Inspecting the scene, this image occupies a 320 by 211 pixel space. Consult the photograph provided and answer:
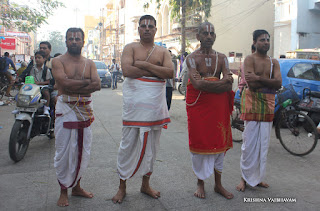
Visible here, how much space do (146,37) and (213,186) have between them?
1968mm

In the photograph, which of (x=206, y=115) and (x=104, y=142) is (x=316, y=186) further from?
(x=104, y=142)

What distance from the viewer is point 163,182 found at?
388 centimetres

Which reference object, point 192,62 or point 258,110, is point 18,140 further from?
point 258,110

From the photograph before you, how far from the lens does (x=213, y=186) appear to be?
12.5 feet

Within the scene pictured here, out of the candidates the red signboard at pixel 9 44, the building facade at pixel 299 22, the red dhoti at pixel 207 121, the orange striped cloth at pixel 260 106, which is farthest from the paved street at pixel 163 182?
the red signboard at pixel 9 44

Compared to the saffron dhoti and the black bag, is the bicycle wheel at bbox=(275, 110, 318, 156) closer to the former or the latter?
the saffron dhoti

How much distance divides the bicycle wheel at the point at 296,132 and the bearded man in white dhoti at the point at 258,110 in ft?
6.06

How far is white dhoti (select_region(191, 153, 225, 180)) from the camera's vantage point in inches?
138

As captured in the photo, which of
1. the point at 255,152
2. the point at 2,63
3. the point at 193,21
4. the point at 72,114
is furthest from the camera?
the point at 193,21

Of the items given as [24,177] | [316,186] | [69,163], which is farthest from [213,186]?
[24,177]

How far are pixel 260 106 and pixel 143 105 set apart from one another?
147 cm

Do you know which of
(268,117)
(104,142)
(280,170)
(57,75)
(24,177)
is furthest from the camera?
(104,142)

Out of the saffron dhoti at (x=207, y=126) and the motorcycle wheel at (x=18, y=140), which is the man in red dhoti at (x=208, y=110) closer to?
the saffron dhoti at (x=207, y=126)

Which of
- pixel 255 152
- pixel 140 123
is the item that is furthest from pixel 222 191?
pixel 140 123
